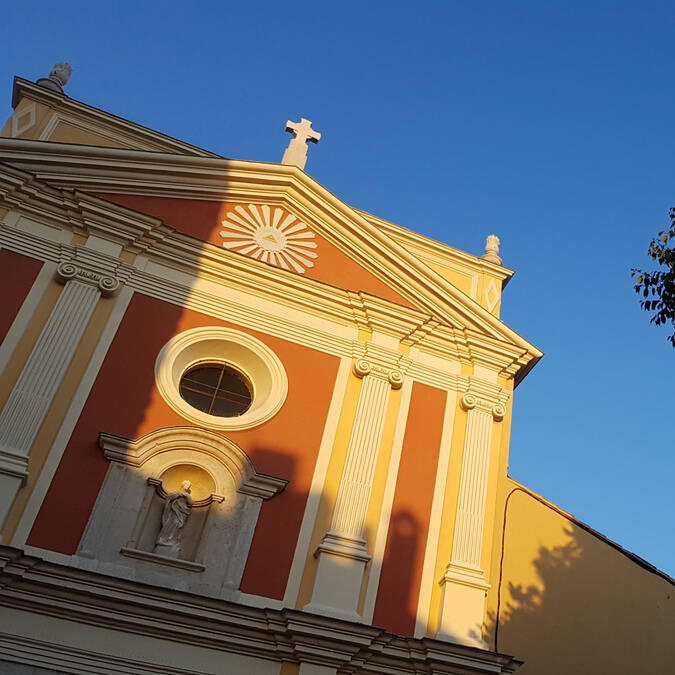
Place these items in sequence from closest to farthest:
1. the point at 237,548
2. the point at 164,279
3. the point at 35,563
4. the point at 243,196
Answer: the point at 35,563 < the point at 237,548 < the point at 164,279 < the point at 243,196

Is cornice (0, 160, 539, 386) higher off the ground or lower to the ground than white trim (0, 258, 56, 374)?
higher

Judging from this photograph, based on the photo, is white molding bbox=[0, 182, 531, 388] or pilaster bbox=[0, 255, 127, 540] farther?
white molding bbox=[0, 182, 531, 388]

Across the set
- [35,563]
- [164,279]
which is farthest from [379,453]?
[35,563]

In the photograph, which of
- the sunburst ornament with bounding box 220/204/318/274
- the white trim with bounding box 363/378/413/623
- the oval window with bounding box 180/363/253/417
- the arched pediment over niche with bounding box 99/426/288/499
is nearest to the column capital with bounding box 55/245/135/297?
the oval window with bounding box 180/363/253/417

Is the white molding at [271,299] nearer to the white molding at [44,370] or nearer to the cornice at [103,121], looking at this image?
the white molding at [44,370]

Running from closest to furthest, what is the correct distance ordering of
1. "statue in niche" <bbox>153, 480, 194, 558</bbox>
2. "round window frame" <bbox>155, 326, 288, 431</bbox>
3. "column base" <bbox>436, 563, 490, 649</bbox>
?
"statue in niche" <bbox>153, 480, 194, 558</bbox> → "column base" <bbox>436, 563, 490, 649</bbox> → "round window frame" <bbox>155, 326, 288, 431</bbox>

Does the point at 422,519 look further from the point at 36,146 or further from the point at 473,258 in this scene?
the point at 36,146

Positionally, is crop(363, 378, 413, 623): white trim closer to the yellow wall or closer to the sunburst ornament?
Result: the yellow wall

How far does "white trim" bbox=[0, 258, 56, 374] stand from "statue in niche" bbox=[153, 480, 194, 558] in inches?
96.2

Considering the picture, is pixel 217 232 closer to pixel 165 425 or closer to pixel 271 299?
pixel 271 299

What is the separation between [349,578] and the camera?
30.6 ft

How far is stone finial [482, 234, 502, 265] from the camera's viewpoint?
13.5 meters

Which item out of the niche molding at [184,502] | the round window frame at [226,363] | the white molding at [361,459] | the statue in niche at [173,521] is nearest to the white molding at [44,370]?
the niche molding at [184,502]

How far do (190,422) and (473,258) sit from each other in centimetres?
557
